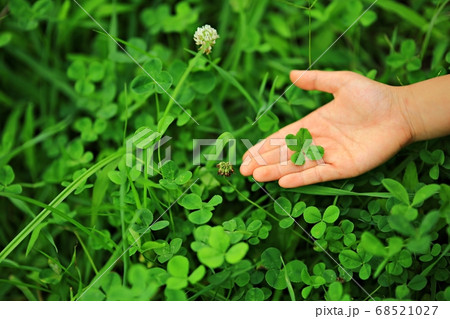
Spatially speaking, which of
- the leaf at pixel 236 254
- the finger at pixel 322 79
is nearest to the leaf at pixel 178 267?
the leaf at pixel 236 254

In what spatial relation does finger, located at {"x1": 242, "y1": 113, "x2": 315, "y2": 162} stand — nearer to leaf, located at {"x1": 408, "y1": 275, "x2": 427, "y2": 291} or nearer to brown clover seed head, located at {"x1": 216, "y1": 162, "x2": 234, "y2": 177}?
brown clover seed head, located at {"x1": 216, "y1": 162, "x2": 234, "y2": 177}

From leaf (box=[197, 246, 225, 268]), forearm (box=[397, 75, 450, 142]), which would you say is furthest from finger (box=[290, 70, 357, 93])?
leaf (box=[197, 246, 225, 268])

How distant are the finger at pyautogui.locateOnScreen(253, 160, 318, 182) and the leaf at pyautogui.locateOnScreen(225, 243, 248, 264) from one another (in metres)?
0.35

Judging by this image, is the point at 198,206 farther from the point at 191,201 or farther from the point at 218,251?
the point at 218,251

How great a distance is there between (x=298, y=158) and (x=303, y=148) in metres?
0.04

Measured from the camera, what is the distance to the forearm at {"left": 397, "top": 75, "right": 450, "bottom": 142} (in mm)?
1541

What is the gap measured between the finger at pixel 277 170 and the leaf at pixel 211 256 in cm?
37

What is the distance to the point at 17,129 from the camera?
225 cm

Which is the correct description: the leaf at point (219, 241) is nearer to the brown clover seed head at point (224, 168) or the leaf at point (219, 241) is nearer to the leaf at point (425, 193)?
the brown clover seed head at point (224, 168)

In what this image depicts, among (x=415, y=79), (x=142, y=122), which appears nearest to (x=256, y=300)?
(x=142, y=122)

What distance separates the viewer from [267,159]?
1.66 metres

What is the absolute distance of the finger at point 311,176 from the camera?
1570 millimetres

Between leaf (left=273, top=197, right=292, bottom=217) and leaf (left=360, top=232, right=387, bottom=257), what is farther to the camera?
leaf (left=273, top=197, right=292, bottom=217)
